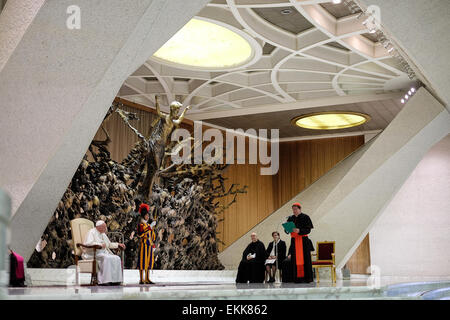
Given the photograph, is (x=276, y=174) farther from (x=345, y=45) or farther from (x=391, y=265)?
(x=345, y=45)

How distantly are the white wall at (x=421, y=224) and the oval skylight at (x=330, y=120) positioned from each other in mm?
2770

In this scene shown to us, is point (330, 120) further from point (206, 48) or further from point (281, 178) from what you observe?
point (206, 48)

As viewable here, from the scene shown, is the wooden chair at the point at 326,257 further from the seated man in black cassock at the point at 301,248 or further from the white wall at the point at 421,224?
the white wall at the point at 421,224

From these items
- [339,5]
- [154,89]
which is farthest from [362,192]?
[154,89]

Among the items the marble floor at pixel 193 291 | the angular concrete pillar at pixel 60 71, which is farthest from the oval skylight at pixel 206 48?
the angular concrete pillar at pixel 60 71

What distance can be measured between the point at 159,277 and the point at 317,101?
865 centimetres

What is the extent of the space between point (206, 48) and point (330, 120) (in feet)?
24.4

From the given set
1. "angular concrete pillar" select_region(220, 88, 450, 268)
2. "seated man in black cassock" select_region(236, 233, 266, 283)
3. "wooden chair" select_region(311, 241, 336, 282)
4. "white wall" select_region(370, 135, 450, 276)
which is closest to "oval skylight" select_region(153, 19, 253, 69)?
"angular concrete pillar" select_region(220, 88, 450, 268)

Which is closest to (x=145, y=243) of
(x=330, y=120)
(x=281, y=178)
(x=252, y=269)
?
(x=252, y=269)

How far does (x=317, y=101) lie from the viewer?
16.0 metres

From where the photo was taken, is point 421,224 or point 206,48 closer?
point 206,48

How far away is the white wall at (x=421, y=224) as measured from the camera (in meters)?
16.8

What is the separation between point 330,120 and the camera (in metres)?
18.6

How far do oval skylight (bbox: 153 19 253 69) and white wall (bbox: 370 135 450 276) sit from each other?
8.33m
